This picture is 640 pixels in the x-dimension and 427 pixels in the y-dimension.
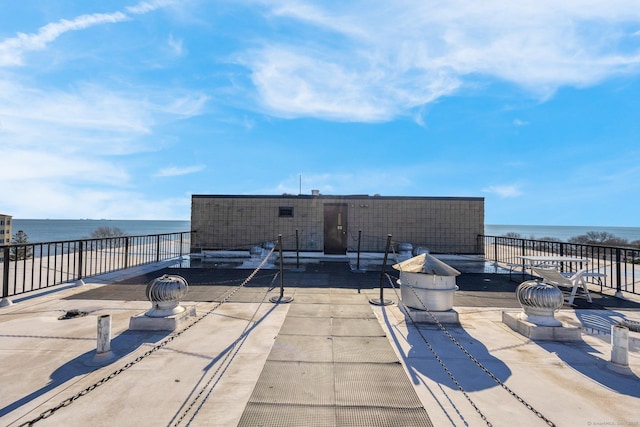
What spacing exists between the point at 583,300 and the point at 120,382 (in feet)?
29.0

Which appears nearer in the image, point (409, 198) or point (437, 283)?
point (437, 283)

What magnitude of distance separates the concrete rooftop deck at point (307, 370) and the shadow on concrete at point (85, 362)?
16mm

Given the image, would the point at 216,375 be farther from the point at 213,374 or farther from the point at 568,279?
the point at 568,279

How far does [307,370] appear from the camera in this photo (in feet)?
11.2

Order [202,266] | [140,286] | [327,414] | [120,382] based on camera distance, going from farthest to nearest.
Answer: [202,266]
[140,286]
[120,382]
[327,414]

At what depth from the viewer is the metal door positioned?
1329 centimetres

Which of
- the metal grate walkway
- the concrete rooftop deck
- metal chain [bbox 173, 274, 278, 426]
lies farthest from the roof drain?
the metal grate walkway

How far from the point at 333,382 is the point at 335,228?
33.6 ft

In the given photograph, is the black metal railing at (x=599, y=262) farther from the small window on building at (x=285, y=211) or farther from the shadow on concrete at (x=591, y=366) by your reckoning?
the small window on building at (x=285, y=211)

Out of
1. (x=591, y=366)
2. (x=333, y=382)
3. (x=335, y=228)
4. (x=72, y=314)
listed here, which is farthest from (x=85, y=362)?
(x=335, y=228)

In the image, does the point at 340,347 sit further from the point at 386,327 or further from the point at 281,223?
the point at 281,223

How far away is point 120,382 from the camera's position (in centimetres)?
312

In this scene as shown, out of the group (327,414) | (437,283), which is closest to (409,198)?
(437,283)

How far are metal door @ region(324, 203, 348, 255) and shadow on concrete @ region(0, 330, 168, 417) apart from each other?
9270 millimetres
